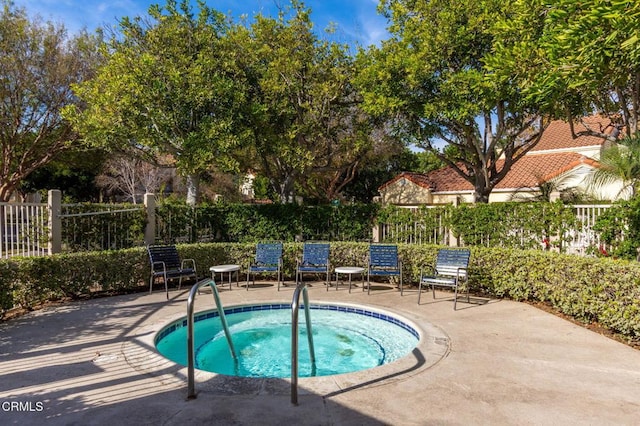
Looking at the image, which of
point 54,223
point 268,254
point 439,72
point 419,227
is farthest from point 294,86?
point 54,223

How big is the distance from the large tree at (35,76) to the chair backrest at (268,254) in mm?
10287

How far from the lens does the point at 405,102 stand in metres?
11.6

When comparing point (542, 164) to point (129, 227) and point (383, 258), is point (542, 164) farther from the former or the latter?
point (129, 227)

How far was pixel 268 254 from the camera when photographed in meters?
10.5

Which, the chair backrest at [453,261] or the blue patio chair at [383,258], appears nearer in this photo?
the chair backrest at [453,261]

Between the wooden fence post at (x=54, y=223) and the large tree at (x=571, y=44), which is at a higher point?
the large tree at (x=571, y=44)

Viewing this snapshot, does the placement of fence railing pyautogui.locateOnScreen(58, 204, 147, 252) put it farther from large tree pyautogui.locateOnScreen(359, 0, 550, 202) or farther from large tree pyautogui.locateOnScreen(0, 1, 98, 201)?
large tree pyautogui.locateOnScreen(359, 0, 550, 202)

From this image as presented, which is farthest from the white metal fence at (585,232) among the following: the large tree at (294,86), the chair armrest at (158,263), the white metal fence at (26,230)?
the white metal fence at (26,230)

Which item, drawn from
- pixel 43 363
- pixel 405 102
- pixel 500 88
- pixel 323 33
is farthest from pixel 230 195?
pixel 43 363

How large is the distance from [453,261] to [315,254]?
3.51m

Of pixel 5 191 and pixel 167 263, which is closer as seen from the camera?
pixel 167 263

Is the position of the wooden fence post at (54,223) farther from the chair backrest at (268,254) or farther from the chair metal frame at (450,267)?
the chair metal frame at (450,267)

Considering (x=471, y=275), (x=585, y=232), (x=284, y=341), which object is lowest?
(x=284, y=341)

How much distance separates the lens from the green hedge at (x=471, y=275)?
6.32m
